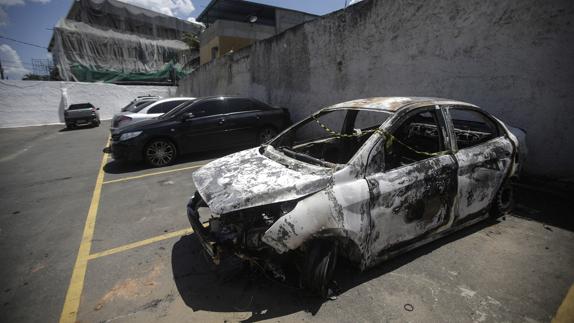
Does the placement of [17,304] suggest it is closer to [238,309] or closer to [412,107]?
[238,309]

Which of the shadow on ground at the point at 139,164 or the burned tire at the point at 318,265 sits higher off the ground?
the burned tire at the point at 318,265

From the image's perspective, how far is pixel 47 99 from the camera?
20375mm

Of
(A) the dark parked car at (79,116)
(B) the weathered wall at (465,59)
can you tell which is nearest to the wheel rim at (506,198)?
(B) the weathered wall at (465,59)

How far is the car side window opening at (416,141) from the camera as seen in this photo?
2.94 meters

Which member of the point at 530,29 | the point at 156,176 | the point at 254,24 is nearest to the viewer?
the point at 530,29

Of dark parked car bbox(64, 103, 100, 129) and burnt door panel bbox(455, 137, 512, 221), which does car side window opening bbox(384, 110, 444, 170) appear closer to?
burnt door panel bbox(455, 137, 512, 221)

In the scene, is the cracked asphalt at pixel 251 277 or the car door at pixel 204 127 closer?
the cracked asphalt at pixel 251 277

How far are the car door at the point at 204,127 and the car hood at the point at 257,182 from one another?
4025 millimetres

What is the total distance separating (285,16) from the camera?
818 inches

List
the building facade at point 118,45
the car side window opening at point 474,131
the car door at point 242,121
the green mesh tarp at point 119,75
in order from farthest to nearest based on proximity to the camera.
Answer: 1. the building facade at point 118,45
2. the green mesh tarp at point 119,75
3. the car door at point 242,121
4. the car side window opening at point 474,131

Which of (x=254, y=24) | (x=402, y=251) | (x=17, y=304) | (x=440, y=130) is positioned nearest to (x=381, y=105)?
(x=440, y=130)

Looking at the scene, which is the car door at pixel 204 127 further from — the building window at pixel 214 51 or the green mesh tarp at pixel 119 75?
the green mesh tarp at pixel 119 75

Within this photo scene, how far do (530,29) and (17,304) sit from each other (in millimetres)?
7037

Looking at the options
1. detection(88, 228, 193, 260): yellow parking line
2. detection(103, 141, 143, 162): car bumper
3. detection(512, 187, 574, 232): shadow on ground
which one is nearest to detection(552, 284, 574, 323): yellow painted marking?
detection(512, 187, 574, 232): shadow on ground
